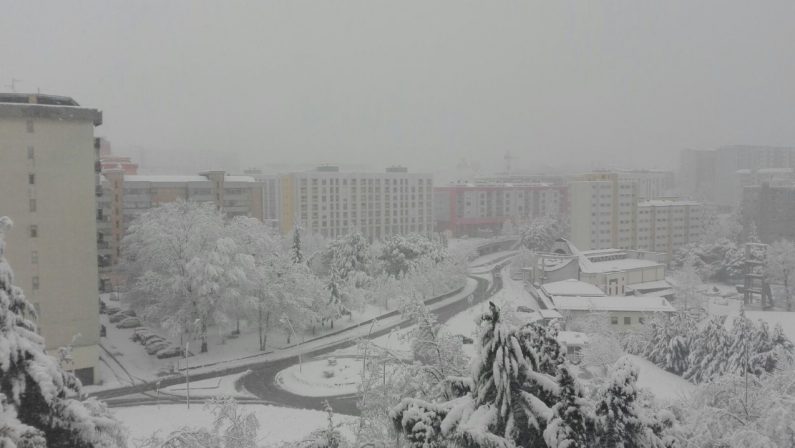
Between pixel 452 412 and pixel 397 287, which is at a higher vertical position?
pixel 452 412

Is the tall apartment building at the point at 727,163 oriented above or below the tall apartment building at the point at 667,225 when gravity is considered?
above

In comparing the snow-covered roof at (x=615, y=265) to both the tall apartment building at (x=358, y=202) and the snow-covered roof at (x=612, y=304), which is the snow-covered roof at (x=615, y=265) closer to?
the snow-covered roof at (x=612, y=304)

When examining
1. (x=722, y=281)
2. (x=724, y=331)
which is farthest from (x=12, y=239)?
(x=722, y=281)

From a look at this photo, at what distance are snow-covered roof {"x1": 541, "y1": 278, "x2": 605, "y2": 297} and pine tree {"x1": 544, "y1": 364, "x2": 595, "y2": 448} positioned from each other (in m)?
35.2

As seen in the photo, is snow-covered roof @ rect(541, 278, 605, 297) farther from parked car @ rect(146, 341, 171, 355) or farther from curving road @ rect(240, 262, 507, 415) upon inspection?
parked car @ rect(146, 341, 171, 355)

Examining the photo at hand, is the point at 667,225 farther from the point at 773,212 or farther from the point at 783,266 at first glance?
the point at 783,266

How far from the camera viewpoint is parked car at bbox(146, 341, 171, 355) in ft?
93.1

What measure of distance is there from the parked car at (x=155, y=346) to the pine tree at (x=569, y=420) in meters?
26.8

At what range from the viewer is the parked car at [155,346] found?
28.4m

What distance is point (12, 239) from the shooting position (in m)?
23.0

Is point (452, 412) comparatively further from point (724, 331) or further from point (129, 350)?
point (129, 350)

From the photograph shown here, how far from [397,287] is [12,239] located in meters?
23.1

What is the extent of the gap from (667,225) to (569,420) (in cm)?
6445

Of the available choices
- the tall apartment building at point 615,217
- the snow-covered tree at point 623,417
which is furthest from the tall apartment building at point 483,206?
the snow-covered tree at point 623,417
